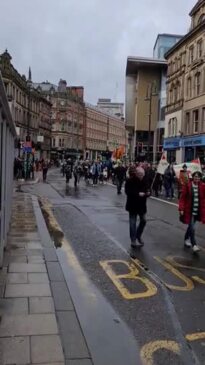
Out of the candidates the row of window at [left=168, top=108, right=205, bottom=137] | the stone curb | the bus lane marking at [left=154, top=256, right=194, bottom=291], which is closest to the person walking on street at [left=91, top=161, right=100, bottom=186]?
the row of window at [left=168, top=108, right=205, bottom=137]

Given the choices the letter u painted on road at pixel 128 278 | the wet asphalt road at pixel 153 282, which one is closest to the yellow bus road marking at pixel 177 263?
the wet asphalt road at pixel 153 282

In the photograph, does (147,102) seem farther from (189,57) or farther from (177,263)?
(177,263)

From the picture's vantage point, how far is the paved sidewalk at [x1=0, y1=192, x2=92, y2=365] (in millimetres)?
4422

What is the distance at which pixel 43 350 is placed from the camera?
14.7 feet

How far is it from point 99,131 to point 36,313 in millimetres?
142991

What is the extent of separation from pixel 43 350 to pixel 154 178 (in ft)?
74.4

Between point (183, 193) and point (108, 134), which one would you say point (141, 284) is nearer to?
point (183, 193)

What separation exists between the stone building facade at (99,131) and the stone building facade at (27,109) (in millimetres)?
25642

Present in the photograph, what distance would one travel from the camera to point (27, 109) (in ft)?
282

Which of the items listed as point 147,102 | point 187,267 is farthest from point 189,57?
point 187,267

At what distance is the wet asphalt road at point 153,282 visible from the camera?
4980 millimetres

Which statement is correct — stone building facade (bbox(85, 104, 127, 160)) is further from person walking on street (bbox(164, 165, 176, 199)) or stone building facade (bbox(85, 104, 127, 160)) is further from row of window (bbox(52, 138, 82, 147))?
person walking on street (bbox(164, 165, 176, 199))

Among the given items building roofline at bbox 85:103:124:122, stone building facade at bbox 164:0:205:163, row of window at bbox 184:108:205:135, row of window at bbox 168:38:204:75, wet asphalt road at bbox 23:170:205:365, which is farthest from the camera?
building roofline at bbox 85:103:124:122

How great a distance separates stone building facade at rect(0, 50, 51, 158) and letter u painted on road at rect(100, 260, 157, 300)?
4452cm
